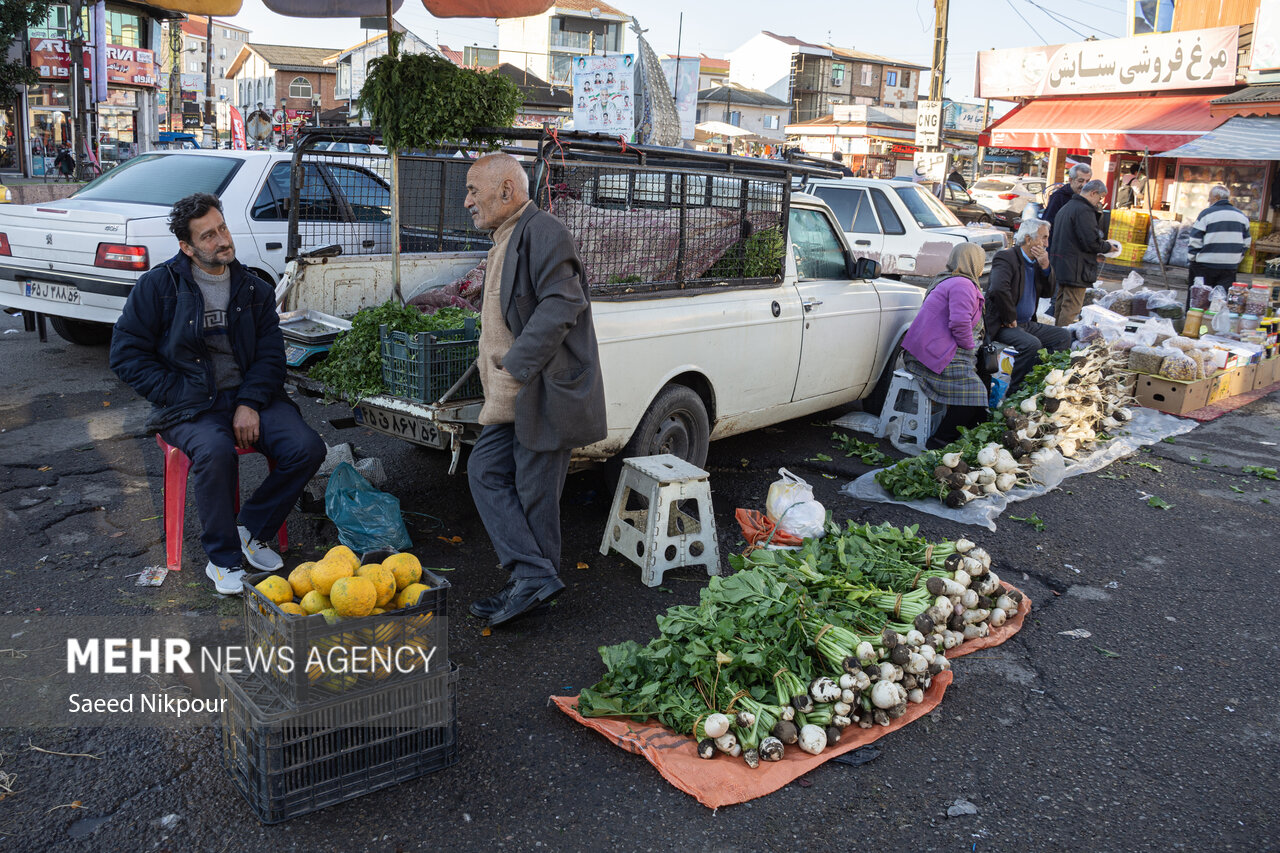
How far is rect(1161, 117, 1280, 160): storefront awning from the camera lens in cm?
1592

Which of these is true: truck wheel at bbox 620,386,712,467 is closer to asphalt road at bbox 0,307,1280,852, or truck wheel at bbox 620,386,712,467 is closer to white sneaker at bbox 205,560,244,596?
asphalt road at bbox 0,307,1280,852

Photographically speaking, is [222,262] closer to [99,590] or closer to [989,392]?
[99,590]

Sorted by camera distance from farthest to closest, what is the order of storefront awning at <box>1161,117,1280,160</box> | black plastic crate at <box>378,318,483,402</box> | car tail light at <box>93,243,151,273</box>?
storefront awning at <box>1161,117,1280,160</box>, car tail light at <box>93,243,151,273</box>, black plastic crate at <box>378,318,483,402</box>

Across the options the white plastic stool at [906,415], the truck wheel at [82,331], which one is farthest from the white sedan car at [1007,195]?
the truck wheel at [82,331]

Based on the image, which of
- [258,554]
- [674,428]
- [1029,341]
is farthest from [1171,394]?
[258,554]

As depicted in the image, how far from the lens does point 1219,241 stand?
11.8 m

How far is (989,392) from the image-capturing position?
26.0 feet

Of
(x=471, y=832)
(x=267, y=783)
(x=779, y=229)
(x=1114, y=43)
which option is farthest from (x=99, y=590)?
(x=1114, y=43)

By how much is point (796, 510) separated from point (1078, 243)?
21.2ft

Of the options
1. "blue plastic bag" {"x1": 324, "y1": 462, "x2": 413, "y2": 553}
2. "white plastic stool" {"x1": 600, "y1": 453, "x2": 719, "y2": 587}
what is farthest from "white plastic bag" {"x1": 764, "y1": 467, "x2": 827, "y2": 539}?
"blue plastic bag" {"x1": 324, "y1": 462, "x2": 413, "y2": 553}

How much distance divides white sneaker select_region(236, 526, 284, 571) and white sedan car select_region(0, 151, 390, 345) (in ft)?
8.99

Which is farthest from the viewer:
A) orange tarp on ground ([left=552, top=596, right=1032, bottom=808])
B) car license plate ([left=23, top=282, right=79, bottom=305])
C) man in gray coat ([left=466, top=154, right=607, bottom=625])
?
car license plate ([left=23, top=282, right=79, bottom=305])

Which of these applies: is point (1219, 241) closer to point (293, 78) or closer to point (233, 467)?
point (233, 467)

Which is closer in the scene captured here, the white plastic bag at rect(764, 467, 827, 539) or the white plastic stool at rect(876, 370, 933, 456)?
the white plastic bag at rect(764, 467, 827, 539)
